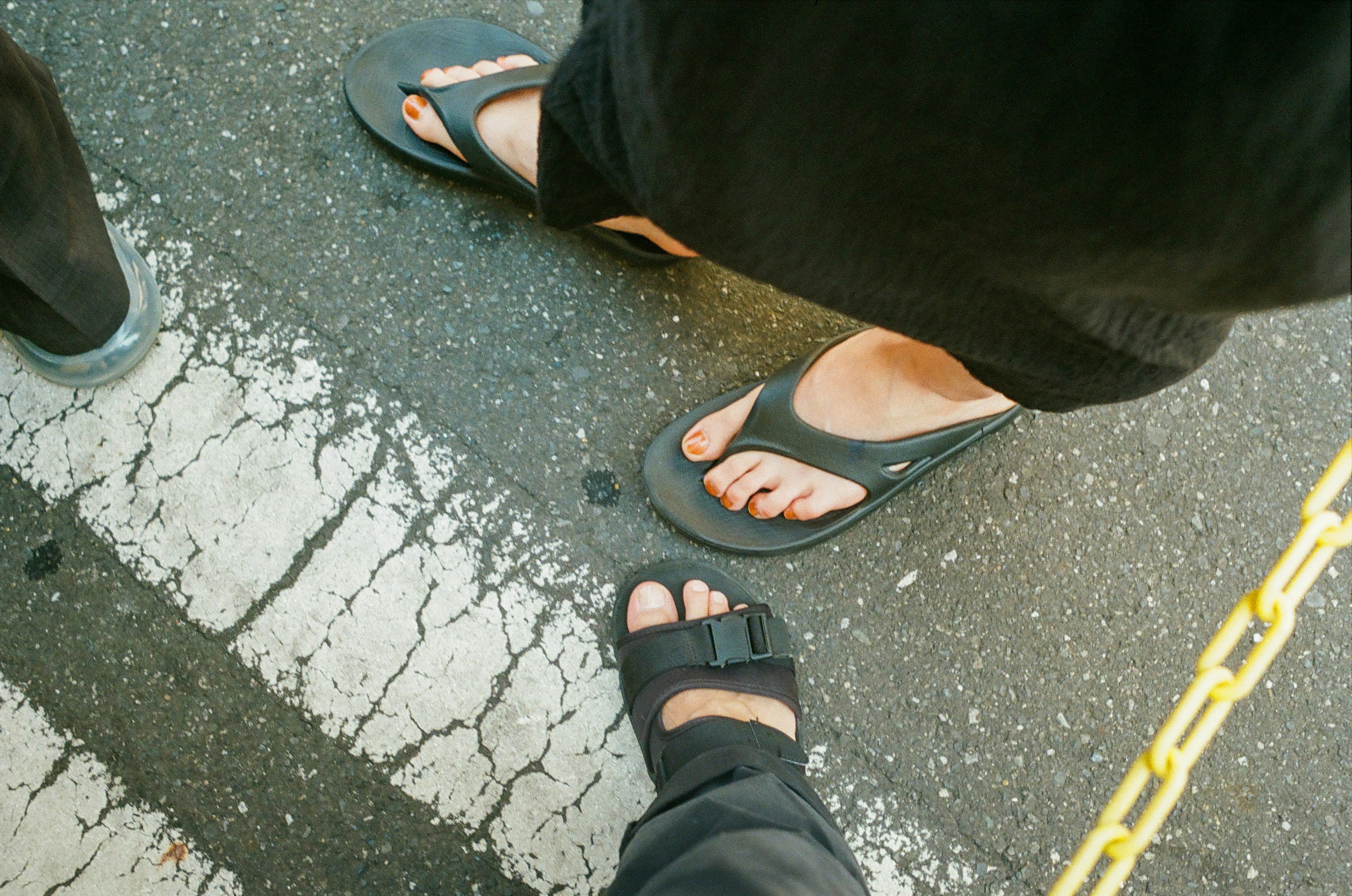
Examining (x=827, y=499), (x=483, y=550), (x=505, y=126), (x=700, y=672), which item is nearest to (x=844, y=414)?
(x=827, y=499)

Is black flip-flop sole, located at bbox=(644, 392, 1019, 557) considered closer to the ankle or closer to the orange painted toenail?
the ankle

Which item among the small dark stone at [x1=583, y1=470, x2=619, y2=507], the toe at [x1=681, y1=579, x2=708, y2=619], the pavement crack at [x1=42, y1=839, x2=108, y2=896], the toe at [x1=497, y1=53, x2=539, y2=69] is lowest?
the pavement crack at [x1=42, y1=839, x2=108, y2=896]

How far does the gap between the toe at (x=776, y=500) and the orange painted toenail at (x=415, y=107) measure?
1.07 metres

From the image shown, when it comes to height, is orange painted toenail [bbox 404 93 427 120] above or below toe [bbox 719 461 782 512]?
above

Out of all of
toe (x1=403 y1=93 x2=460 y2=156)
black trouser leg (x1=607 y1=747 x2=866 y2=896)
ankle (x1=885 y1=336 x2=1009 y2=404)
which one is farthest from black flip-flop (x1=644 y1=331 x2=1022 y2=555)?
toe (x1=403 y1=93 x2=460 y2=156)

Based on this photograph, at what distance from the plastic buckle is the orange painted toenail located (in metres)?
1.21

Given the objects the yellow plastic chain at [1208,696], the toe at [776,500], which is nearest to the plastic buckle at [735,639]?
the toe at [776,500]

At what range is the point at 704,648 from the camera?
1642 mm

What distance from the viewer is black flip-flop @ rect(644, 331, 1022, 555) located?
165 centimetres

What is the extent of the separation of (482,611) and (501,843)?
469mm

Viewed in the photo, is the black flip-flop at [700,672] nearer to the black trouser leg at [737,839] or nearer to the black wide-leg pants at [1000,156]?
the black trouser leg at [737,839]

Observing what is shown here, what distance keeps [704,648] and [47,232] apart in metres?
1.37

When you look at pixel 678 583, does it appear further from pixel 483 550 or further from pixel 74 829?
pixel 74 829

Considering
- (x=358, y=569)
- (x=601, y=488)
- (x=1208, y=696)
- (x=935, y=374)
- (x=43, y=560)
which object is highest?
(x=1208, y=696)
